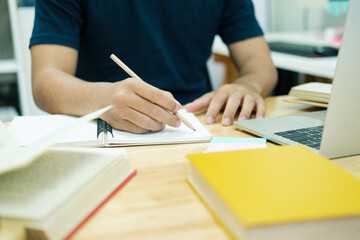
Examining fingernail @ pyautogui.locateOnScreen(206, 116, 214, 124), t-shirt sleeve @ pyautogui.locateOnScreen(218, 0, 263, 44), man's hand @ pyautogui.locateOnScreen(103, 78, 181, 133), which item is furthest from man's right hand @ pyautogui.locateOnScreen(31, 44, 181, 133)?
t-shirt sleeve @ pyautogui.locateOnScreen(218, 0, 263, 44)

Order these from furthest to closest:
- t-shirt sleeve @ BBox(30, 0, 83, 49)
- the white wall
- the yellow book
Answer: the white wall < t-shirt sleeve @ BBox(30, 0, 83, 49) < the yellow book

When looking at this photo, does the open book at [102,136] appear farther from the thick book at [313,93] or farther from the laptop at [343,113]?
the thick book at [313,93]

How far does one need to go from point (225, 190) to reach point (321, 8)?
2411mm

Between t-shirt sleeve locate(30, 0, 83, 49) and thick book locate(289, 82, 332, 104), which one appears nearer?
thick book locate(289, 82, 332, 104)

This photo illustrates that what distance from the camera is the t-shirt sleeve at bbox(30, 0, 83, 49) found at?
938 mm

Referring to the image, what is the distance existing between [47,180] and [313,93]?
25.5 inches

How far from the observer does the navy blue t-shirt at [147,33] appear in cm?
97

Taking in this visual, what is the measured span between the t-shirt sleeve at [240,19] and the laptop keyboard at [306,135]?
659 millimetres

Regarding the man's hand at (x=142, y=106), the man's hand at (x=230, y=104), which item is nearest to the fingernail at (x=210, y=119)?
the man's hand at (x=230, y=104)

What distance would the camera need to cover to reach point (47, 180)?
15.5 inches

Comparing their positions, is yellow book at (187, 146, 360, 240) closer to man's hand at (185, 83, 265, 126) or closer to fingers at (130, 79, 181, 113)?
fingers at (130, 79, 181, 113)

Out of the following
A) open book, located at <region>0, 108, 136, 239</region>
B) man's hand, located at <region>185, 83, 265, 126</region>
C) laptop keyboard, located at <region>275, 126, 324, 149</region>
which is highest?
open book, located at <region>0, 108, 136, 239</region>

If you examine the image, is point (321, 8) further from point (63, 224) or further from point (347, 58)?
point (63, 224)

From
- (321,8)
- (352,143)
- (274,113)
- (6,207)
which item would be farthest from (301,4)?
(6,207)
